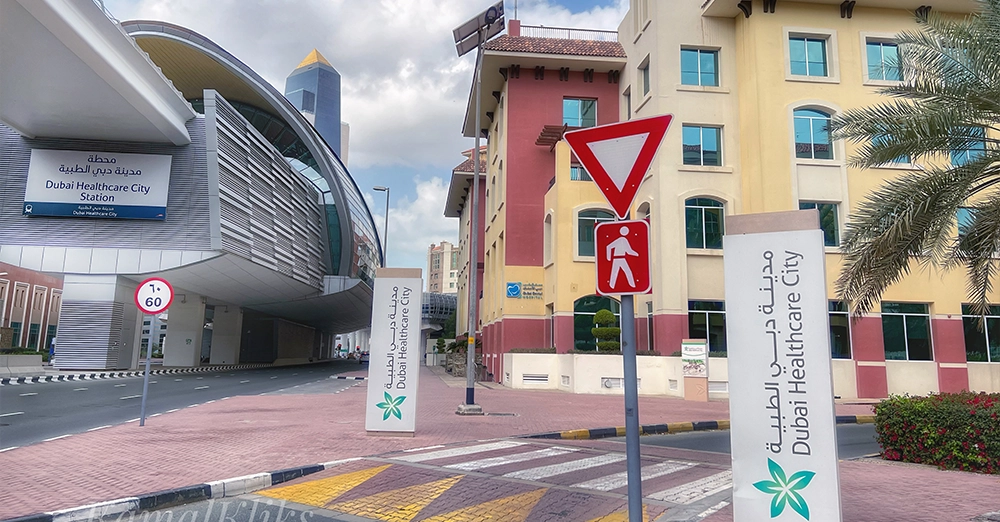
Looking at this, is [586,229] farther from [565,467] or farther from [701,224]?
[565,467]

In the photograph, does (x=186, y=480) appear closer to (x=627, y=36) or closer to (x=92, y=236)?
(x=627, y=36)

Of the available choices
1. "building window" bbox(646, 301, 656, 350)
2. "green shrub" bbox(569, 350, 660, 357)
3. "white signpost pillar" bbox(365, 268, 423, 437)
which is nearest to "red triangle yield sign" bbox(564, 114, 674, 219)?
"white signpost pillar" bbox(365, 268, 423, 437)

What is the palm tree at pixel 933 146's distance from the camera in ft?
31.1

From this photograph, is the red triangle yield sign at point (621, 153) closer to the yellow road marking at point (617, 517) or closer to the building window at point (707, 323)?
the yellow road marking at point (617, 517)

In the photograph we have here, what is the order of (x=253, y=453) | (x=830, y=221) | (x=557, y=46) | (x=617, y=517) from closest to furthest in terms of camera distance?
(x=617, y=517) < (x=253, y=453) < (x=830, y=221) < (x=557, y=46)

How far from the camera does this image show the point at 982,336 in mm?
23578

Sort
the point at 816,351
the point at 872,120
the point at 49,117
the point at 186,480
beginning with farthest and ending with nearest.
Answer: the point at 49,117, the point at 872,120, the point at 186,480, the point at 816,351

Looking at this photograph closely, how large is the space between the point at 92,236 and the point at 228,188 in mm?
6802

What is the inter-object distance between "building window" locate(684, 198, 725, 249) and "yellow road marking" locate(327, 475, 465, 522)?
18.8m

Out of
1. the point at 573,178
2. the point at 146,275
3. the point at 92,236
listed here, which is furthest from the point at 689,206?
the point at 92,236

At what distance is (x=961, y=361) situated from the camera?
22891 millimetres

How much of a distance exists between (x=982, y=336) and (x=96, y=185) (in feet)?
129

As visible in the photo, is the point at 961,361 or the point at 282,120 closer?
the point at 961,361

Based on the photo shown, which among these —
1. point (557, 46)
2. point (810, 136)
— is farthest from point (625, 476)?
point (557, 46)
